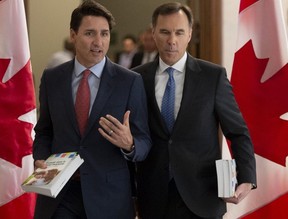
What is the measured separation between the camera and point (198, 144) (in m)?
2.33

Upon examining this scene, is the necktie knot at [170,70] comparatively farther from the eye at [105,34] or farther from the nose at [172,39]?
the eye at [105,34]

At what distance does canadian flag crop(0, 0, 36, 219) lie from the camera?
289 cm

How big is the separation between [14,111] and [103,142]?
0.87 meters

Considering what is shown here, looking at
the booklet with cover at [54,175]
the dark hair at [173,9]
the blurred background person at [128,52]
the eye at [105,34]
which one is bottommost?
the blurred background person at [128,52]

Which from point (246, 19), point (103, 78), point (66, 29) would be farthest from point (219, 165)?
point (66, 29)

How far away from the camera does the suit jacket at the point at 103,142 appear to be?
2.19 meters

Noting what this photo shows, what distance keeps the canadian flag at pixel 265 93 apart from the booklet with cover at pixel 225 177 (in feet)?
2.77

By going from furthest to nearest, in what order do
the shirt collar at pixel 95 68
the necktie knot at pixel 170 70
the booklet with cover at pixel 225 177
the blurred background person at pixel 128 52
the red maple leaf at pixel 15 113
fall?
1. the blurred background person at pixel 128 52
2. the red maple leaf at pixel 15 113
3. the necktie knot at pixel 170 70
4. the shirt collar at pixel 95 68
5. the booklet with cover at pixel 225 177

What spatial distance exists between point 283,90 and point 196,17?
1.59 metres

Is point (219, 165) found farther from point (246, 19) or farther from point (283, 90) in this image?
point (246, 19)

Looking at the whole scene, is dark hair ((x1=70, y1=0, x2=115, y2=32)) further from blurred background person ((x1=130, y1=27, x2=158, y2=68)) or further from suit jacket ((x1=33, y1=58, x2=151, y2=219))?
blurred background person ((x1=130, y1=27, x2=158, y2=68))

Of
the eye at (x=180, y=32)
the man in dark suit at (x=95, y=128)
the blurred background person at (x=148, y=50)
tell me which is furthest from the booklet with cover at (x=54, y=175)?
the blurred background person at (x=148, y=50)

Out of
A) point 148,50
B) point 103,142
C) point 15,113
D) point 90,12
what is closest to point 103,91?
point 103,142

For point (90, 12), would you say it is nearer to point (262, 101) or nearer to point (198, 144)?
point (198, 144)
